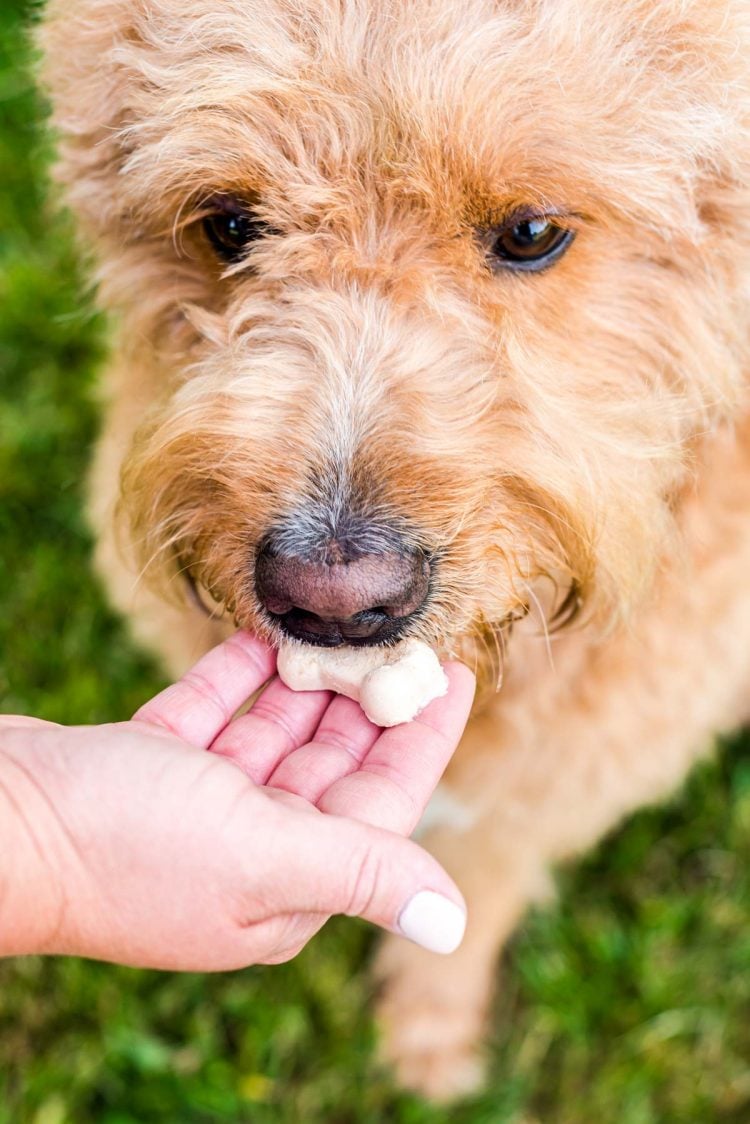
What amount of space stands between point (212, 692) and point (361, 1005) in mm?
1546

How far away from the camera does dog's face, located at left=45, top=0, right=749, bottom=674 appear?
168cm

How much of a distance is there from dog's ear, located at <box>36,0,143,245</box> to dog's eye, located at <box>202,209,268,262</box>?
211 millimetres

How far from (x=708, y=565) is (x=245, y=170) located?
124cm

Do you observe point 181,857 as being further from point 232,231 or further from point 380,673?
point 232,231

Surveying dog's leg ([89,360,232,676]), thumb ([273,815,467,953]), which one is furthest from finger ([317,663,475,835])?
dog's leg ([89,360,232,676])

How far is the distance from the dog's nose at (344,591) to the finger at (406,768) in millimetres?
175

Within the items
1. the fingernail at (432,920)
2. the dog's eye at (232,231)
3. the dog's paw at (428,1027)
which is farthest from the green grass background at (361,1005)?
the fingernail at (432,920)

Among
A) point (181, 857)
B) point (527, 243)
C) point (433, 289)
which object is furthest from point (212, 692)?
point (527, 243)

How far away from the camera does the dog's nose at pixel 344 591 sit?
1613 mm

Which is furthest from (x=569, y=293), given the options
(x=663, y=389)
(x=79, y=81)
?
(x=79, y=81)

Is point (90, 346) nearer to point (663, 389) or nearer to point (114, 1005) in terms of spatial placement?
point (114, 1005)

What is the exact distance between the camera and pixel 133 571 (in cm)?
234

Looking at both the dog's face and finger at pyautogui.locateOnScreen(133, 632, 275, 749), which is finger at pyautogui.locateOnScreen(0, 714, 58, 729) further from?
the dog's face

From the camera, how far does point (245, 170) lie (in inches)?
71.4
